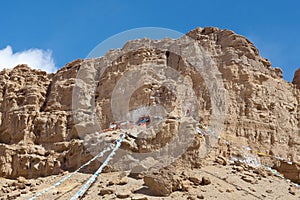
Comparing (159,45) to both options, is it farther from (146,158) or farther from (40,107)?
(146,158)

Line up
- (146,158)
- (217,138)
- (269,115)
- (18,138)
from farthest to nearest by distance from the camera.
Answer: (18,138) < (269,115) < (217,138) < (146,158)

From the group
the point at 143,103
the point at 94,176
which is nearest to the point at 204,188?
the point at 94,176

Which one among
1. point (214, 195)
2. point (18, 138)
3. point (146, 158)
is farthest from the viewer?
point (18, 138)

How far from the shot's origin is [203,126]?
60.8 feet

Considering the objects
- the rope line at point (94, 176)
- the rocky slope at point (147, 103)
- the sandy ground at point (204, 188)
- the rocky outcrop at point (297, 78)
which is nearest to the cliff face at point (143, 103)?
the rocky slope at point (147, 103)

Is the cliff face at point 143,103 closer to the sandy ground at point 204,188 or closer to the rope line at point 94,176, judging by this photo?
the rope line at point 94,176

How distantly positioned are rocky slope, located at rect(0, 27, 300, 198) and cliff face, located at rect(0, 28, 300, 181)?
5cm

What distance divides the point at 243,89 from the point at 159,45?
6.96m

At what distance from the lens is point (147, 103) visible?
863 inches

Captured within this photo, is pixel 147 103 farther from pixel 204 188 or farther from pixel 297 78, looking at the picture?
pixel 297 78

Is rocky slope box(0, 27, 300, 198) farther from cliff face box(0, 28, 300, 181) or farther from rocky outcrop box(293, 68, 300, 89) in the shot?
rocky outcrop box(293, 68, 300, 89)

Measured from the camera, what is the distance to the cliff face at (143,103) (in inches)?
781

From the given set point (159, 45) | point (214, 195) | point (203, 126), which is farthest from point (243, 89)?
point (214, 195)

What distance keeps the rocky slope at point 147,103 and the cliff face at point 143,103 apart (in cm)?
5
